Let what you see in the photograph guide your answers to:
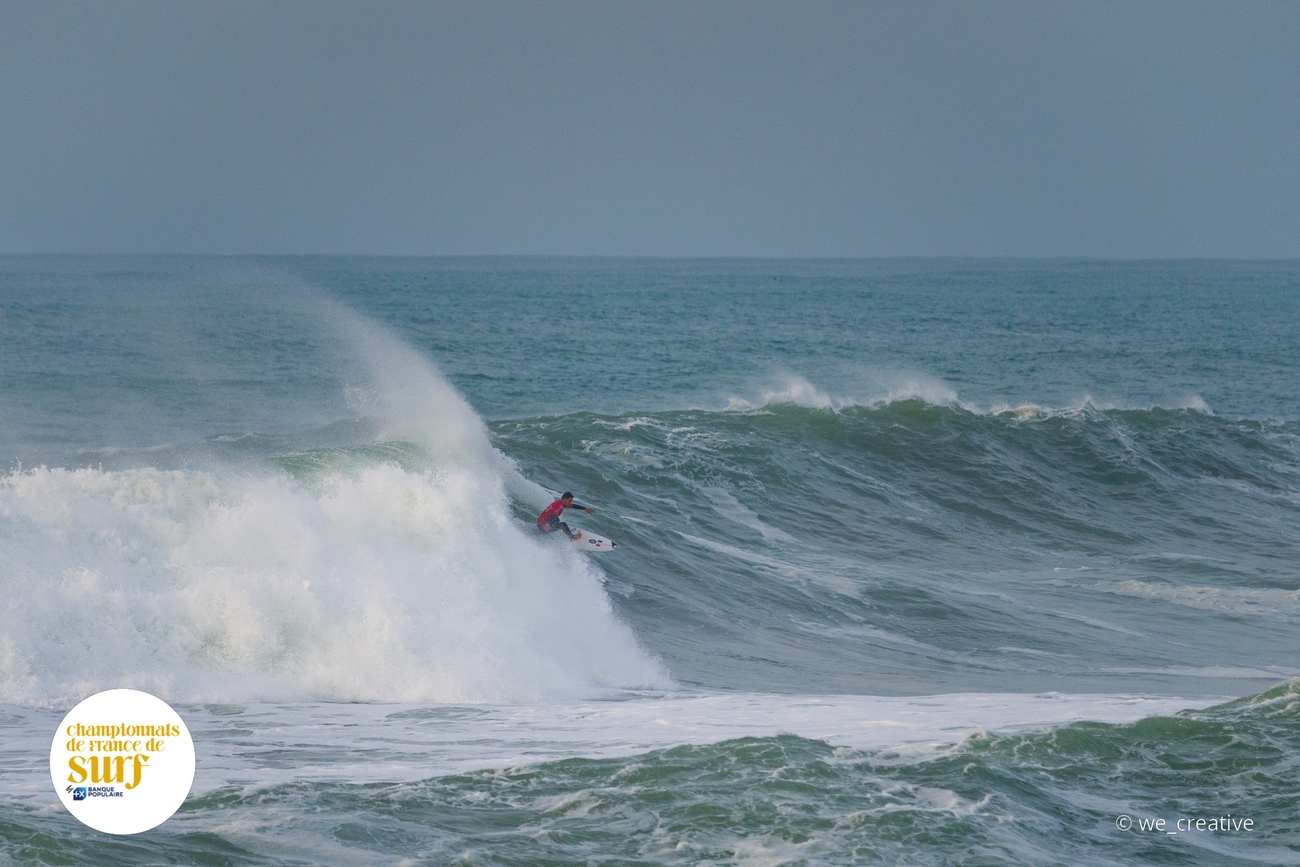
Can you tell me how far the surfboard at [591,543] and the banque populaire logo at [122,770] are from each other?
8.73 metres

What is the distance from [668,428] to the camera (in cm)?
2647

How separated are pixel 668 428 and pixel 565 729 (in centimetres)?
1509

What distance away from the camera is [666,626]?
16.9m

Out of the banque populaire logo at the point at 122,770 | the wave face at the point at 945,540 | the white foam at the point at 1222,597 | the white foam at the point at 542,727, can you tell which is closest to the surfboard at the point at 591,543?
the wave face at the point at 945,540

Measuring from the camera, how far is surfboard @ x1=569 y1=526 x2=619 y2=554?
716 inches

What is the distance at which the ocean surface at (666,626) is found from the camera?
902 cm

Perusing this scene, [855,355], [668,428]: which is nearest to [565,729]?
[668,428]

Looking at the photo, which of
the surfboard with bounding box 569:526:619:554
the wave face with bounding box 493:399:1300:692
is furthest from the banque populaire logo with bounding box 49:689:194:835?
the surfboard with bounding box 569:526:619:554

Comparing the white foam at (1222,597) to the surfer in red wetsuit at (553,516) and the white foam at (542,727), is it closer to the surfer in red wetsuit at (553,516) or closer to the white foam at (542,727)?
the white foam at (542,727)

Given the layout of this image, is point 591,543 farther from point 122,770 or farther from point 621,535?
point 122,770

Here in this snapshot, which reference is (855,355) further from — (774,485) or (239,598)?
(239,598)

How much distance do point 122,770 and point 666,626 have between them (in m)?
8.89

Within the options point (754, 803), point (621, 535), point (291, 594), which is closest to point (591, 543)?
point (621, 535)

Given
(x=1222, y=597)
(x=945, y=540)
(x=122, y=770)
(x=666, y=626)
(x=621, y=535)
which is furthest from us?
(x=945, y=540)
